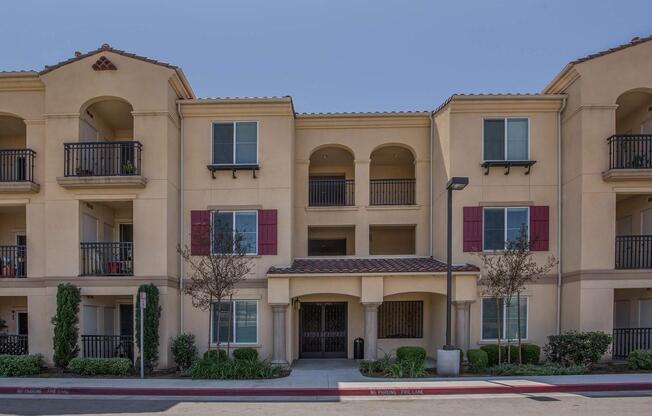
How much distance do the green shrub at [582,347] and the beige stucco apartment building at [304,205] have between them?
0.80m

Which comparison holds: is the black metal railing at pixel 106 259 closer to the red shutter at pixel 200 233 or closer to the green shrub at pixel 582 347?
the red shutter at pixel 200 233

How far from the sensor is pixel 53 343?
16.3 metres

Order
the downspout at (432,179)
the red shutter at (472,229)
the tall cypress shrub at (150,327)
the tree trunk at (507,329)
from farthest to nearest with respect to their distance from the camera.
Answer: the downspout at (432,179), the red shutter at (472,229), the tree trunk at (507,329), the tall cypress shrub at (150,327)

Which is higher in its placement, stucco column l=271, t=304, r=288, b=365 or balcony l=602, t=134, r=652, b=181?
balcony l=602, t=134, r=652, b=181

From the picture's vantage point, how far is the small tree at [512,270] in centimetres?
1582

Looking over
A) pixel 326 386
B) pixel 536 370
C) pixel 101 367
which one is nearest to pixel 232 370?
pixel 326 386

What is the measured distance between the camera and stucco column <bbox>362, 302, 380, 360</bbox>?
16.5 meters

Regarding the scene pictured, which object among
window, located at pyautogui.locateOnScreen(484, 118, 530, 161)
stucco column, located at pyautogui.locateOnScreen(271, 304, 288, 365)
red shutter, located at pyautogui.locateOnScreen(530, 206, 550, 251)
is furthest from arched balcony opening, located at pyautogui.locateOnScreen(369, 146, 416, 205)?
stucco column, located at pyautogui.locateOnScreen(271, 304, 288, 365)

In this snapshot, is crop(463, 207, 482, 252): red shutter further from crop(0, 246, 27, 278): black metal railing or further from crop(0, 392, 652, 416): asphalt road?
crop(0, 246, 27, 278): black metal railing

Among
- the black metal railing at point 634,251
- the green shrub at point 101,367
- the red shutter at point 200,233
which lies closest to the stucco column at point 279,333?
the red shutter at point 200,233

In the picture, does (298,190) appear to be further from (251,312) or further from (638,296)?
(638,296)

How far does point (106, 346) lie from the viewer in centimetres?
1694

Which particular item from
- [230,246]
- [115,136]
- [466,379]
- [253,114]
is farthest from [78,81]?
[466,379]

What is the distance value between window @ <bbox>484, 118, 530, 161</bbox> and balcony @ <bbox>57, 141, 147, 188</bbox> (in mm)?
11811
